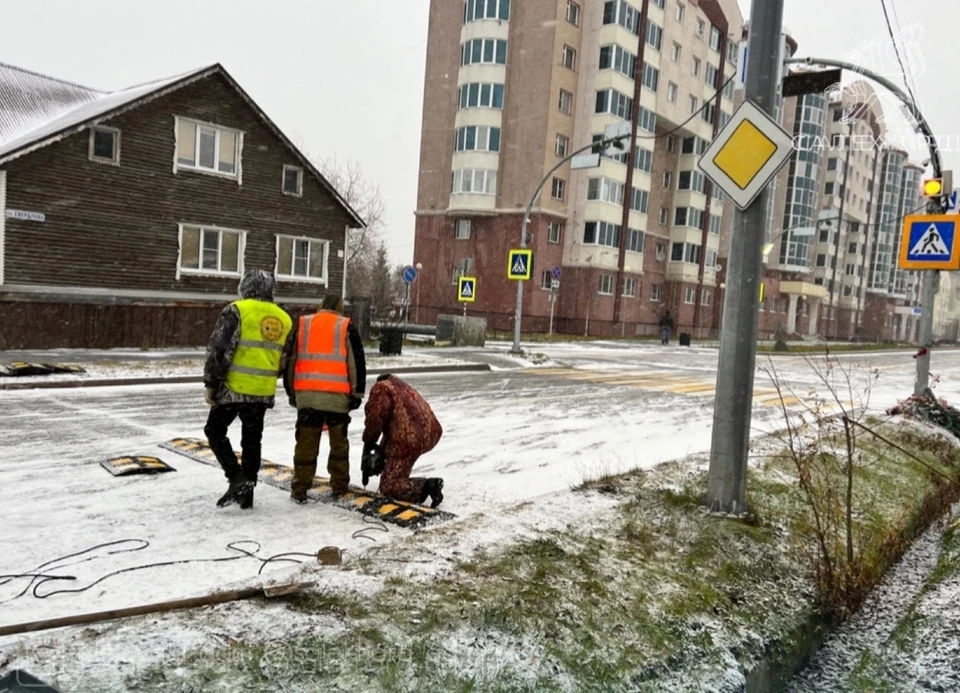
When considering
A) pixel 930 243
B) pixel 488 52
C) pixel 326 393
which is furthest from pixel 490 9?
pixel 326 393

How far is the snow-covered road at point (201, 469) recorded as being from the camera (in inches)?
169

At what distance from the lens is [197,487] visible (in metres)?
6.13

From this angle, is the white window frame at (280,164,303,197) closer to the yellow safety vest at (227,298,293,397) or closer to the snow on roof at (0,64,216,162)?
the snow on roof at (0,64,216,162)

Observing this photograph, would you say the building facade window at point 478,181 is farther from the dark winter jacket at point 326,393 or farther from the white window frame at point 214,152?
the dark winter jacket at point 326,393

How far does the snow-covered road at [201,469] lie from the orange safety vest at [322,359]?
0.96 m

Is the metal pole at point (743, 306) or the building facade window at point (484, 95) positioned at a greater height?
the building facade window at point (484, 95)

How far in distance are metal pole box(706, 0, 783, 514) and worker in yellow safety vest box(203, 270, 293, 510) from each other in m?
3.37

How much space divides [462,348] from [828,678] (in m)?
20.2

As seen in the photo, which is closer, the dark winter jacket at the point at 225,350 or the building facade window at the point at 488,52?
the dark winter jacket at the point at 225,350

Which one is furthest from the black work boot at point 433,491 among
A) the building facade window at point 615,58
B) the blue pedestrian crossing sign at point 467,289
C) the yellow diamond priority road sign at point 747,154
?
the building facade window at point 615,58

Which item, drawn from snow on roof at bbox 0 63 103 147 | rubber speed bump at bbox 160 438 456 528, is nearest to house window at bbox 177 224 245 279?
snow on roof at bbox 0 63 103 147

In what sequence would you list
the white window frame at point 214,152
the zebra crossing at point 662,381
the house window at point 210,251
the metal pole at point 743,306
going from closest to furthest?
Result: the metal pole at point 743,306, the zebra crossing at point 662,381, the white window frame at point 214,152, the house window at point 210,251

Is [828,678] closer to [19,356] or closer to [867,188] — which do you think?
[19,356]

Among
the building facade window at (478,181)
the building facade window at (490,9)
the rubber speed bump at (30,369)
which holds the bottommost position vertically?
the rubber speed bump at (30,369)
